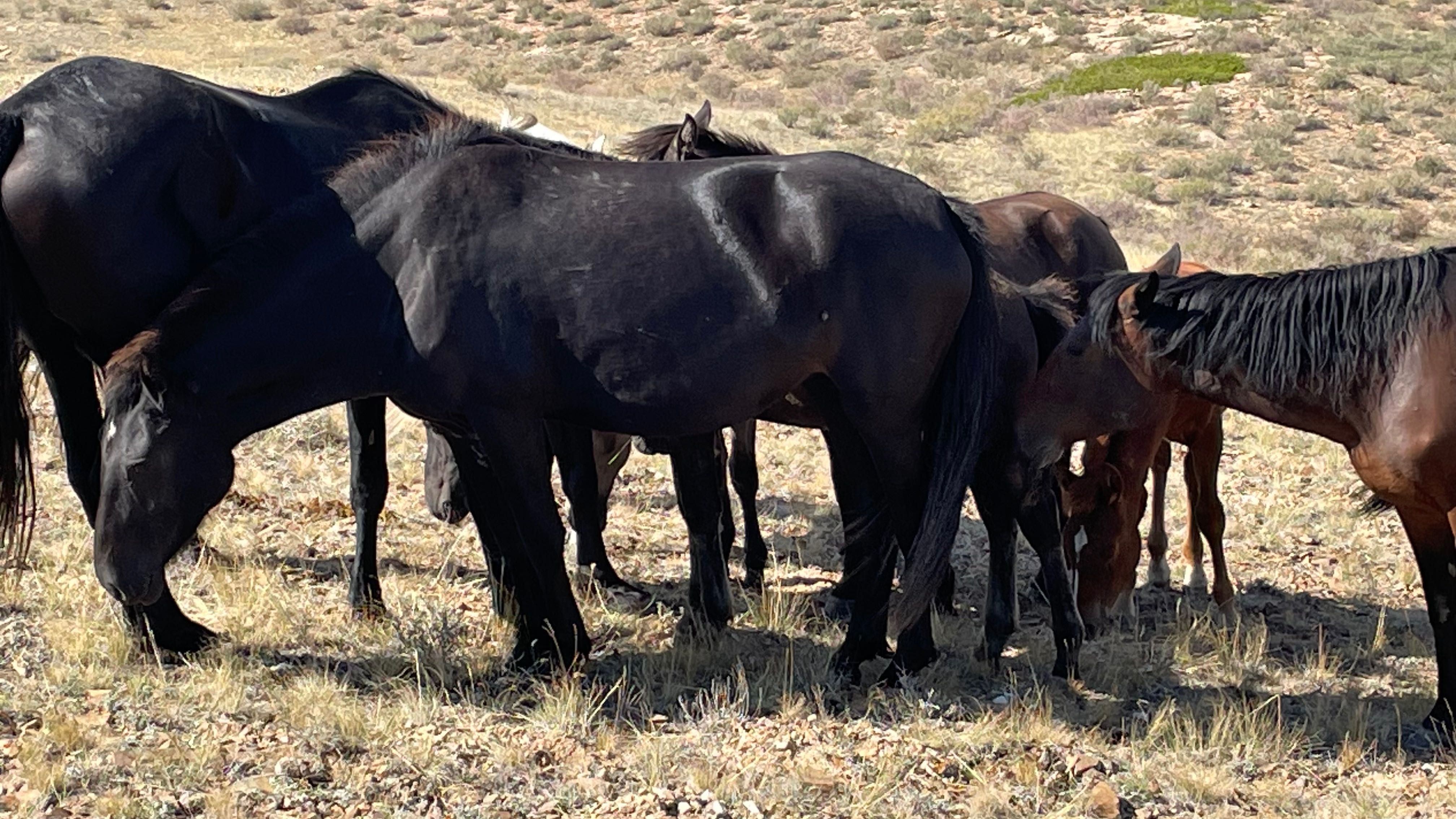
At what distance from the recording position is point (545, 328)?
4918 millimetres

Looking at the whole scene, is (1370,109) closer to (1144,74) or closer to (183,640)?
(1144,74)

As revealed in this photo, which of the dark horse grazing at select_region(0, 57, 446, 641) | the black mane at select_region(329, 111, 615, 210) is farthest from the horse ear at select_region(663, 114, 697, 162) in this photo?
the dark horse grazing at select_region(0, 57, 446, 641)

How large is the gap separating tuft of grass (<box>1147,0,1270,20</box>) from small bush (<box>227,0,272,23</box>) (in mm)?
22342

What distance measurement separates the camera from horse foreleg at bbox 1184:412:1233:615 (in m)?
6.57

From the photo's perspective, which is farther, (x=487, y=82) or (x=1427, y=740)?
(x=487, y=82)

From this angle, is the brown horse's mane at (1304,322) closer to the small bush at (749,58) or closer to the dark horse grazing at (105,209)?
the dark horse grazing at (105,209)

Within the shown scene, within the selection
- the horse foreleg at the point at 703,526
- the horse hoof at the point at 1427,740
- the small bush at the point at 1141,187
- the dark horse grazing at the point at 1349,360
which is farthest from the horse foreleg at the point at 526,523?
the small bush at the point at 1141,187

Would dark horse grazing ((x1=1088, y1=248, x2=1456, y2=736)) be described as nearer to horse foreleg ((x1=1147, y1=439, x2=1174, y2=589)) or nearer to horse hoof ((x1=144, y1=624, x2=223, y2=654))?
horse foreleg ((x1=1147, y1=439, x2=1174, y2=589))

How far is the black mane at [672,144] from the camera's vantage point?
6.77 meters

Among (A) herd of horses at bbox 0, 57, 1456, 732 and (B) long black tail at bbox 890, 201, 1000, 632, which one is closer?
(A) herd of horses at bbox 0, 57, 1456, 732

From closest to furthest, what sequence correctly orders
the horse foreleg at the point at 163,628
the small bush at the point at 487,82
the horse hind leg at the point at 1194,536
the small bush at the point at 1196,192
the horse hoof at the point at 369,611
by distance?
the horse foreleg at the point at 163,628 → the horse hoof at the point at 369,611 → the horse hind leg at the point at 1194,536 → the small bush at the point at 1196,192 → the small bush at the point at 487,82

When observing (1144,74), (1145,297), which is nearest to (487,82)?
(1144,74)

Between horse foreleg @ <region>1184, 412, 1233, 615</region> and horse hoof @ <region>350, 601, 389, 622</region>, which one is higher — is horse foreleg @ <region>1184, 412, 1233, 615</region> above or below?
above

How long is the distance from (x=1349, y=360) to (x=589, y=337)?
2.67m
